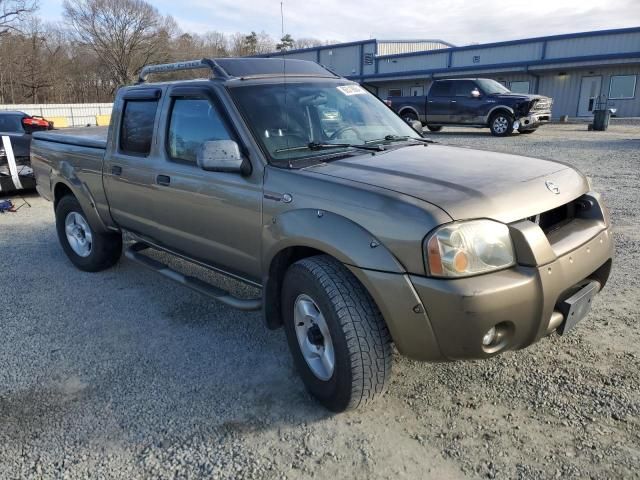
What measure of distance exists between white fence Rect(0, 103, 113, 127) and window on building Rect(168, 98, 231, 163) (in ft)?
91.0

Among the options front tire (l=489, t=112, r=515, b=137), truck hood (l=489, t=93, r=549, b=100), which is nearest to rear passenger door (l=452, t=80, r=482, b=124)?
front tire (l=489, t=112, r=515, b=137)

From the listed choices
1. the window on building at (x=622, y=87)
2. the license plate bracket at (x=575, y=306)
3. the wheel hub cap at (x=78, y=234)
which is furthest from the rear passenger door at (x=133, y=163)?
the window on building at (x=622, y=87)

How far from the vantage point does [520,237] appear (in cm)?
248

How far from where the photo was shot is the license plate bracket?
2.64 m

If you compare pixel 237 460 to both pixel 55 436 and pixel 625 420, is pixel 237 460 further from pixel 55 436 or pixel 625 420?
pixel 625 420

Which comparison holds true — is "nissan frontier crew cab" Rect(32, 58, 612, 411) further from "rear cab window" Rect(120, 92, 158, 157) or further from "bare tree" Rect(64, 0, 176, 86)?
"bare tree" Rect(64, 0, 176, 86)

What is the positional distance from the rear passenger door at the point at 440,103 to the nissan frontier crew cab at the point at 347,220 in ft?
52.8

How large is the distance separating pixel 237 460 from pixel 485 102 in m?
18.0

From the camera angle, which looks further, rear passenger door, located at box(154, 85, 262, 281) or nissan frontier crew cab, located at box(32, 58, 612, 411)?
rear passenger door, located at box(154, 85, 262, 281)

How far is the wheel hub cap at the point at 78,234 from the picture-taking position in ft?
17.8

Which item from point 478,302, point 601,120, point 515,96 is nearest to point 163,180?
point 478,302

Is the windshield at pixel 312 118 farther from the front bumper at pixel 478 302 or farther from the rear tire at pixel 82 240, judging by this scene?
the rear tire at pixel 82 240

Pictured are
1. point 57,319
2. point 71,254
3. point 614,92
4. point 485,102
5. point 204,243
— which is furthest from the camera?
point 614,92

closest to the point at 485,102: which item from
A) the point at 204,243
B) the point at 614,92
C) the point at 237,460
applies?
the point at 614,92
